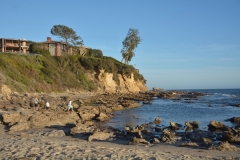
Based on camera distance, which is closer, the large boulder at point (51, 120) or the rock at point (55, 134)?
the rock at point (55, 134)

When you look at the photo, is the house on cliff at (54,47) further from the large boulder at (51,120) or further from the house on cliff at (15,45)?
the large boulder at (51,120)

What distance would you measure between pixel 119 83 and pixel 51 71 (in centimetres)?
1978

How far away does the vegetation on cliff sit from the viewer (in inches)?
1426

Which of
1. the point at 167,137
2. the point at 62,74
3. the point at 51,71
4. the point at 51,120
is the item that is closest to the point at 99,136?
the point at 167,137

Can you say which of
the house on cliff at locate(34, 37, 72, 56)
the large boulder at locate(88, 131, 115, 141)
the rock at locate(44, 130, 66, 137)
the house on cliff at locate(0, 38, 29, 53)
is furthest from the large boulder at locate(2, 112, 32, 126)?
the house on cliff at locate(34, 37, 72, 56)

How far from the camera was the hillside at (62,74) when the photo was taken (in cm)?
3625

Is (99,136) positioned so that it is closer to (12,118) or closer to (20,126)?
(20,126)

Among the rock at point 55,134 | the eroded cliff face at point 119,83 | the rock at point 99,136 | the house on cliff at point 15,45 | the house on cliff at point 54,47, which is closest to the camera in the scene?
the rock at point 99,136

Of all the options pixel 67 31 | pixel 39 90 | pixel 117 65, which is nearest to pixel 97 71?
pixel 117 65

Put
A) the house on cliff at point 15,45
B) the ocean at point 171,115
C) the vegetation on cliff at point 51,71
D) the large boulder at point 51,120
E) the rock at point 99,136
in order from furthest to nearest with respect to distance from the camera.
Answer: the house on cliff at point 15,45, the vegetation on cliff at point 51,71, the ocean at point 171,115, the large boulder at point 51,120, the rock at point 99,136

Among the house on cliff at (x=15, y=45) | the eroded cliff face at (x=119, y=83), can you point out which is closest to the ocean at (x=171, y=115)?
the eroded cliff face at (x=119, y=83)

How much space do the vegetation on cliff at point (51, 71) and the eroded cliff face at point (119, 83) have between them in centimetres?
103

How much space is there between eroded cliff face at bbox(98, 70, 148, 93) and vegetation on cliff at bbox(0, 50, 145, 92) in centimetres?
103

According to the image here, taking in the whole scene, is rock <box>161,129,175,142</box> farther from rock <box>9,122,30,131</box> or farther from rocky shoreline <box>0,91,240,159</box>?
rock <box>9,122,30,131</box>
